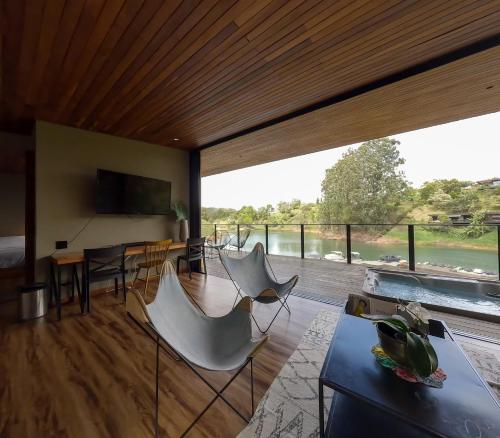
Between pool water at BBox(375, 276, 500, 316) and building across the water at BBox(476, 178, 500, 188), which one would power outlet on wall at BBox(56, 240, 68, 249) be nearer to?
pool water at BBox(375, 276, 500, 316)

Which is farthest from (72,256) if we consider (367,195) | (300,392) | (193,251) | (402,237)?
(367,195)

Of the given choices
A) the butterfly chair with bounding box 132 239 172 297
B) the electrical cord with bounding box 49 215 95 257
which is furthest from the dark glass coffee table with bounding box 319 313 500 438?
the electrical cord with bounding box 49 215 95 257

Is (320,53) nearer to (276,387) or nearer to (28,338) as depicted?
(276,387)

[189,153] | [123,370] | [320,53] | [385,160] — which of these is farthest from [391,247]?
[385,160]

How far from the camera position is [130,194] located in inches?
150

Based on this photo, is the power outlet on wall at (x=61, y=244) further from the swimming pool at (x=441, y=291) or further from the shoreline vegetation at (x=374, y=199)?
the shoreline vegetation at (x=374, y=199)

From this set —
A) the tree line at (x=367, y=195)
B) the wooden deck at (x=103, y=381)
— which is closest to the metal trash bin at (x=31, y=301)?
the wooden deck at (x=103, y=381)

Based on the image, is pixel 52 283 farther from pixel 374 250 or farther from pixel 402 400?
pixel 374 250

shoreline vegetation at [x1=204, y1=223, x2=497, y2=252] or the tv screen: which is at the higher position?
the tv screen

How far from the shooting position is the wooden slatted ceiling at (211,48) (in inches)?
60.1

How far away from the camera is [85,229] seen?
349cm

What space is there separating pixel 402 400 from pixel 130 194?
4109 millimetres

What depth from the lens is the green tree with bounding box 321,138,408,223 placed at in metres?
12.5

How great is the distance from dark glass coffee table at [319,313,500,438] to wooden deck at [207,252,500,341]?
4.87ft
